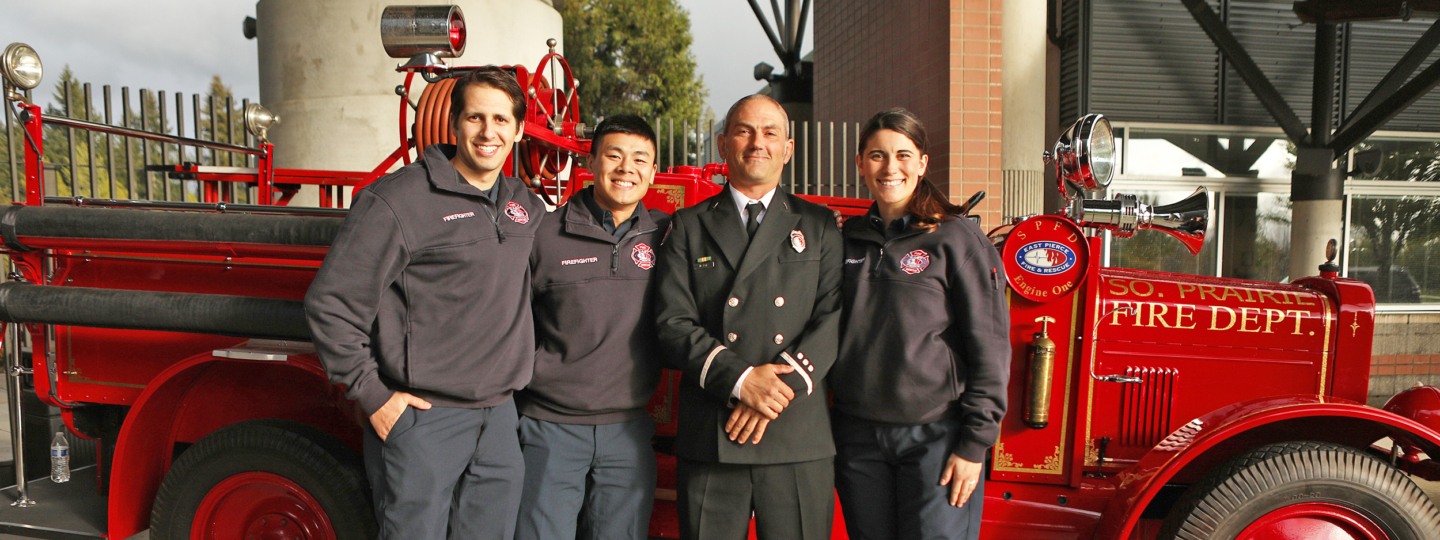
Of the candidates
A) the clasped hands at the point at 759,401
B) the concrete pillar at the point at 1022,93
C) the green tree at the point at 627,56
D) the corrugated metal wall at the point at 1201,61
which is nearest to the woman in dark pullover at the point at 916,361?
the clasped hands at the point at 759,401

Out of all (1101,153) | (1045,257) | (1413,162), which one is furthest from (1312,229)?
(1045,257)

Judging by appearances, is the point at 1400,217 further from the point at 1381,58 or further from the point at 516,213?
the point at 516,213

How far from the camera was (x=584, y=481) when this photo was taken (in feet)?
7.13

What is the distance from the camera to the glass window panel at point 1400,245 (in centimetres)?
772

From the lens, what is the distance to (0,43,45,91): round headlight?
2.73 m

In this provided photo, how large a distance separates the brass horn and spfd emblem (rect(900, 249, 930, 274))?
86cm

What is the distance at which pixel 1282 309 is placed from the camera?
2637 millimetres

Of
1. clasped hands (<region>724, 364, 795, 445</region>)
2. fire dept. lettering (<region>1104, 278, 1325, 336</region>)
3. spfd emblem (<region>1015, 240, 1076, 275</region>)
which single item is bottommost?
clasped hands (<region>724, 364, 795, 445</region>)

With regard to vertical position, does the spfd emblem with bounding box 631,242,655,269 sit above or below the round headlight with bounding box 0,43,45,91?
below

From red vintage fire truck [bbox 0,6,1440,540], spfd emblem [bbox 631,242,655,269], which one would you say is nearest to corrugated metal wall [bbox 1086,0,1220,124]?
red vintage fire truck [bbox 0,6,1440,540]

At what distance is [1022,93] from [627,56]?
18.4 meters

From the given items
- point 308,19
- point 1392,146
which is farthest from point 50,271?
point 1392,146

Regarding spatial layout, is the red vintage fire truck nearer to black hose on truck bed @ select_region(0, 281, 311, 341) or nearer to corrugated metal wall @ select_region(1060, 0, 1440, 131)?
black hose on truck bed @ select_region(0, 281, 311, 341)

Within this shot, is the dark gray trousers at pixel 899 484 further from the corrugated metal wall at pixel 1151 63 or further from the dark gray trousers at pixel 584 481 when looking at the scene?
the corrugated metal wall at pixel 1151 63
